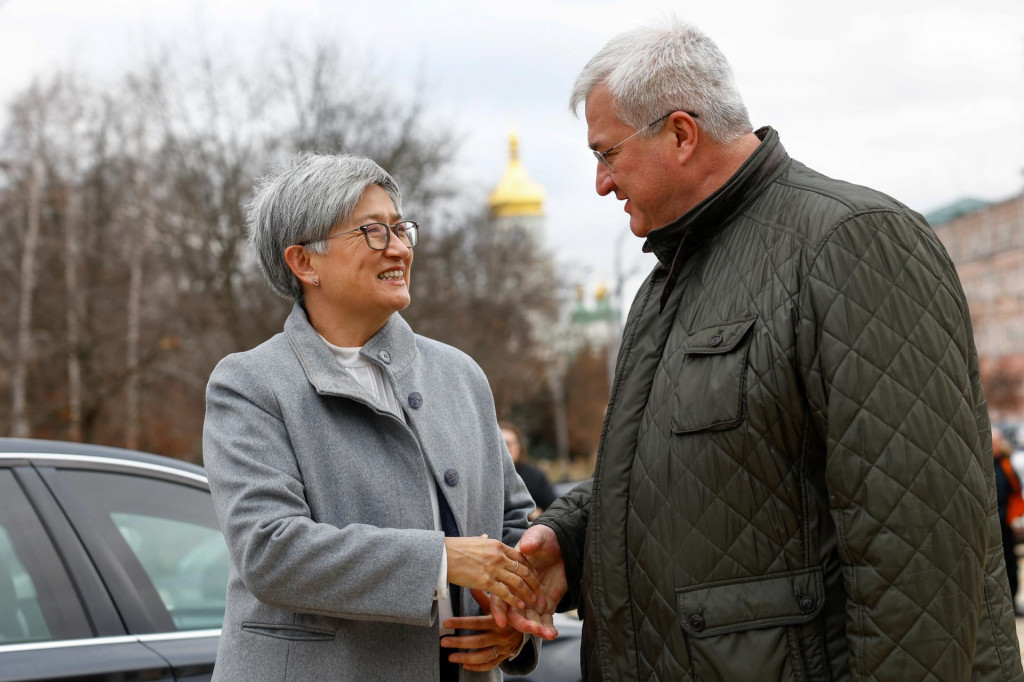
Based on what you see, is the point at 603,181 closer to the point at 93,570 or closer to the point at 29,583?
the point at 93,570

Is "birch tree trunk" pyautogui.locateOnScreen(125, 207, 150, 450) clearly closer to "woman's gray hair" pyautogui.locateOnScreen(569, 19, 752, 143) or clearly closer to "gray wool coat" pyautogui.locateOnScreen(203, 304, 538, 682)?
"gray wool coat" pyautogui.locateOnScreen(203, 304, 538, 682)

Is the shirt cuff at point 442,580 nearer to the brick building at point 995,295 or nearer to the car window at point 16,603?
the car window at point 16,603

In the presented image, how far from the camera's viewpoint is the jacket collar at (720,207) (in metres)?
2.26

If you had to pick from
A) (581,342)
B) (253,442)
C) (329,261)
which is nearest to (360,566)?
(253,442)

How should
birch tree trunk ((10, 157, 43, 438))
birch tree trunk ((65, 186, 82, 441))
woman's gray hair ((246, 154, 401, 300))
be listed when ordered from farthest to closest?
birch tree trunk ((65, 186, 82, 441)) → birch tree trunk ((10, 157, 43, 438)) → woman's gray hair ((246, 154, 401, 300))

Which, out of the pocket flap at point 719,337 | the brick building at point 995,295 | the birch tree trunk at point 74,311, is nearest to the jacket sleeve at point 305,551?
the pocket flap at point 719,337

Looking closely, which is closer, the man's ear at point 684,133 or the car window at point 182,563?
the man's ear at point 684,133

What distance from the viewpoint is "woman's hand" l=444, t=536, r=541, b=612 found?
7.73 feet

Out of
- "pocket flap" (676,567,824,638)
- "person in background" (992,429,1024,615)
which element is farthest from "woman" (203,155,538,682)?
"person in background" (992,429,1024,615)

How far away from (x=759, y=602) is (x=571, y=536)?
2.59 ft

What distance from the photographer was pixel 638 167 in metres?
2.39

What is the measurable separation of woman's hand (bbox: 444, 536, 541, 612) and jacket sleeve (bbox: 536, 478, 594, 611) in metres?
0.25

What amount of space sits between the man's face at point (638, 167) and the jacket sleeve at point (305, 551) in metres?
0.86

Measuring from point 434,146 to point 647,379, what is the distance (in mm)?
19953
